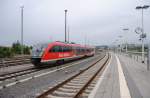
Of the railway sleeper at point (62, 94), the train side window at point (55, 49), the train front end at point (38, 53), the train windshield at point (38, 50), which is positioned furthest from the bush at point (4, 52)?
the railway sleeper at point (62, 94)

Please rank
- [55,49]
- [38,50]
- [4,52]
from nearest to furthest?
[38,50], [55,49], [4,52]

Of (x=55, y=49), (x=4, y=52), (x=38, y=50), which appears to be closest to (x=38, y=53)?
(x=38, y=50)

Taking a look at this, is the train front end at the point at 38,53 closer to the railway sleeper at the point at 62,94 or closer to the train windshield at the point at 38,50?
the train windshield at the point at 38,50

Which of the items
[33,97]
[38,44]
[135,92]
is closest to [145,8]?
[38,44]

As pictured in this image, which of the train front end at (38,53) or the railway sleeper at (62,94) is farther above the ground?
the train front end at (38,53)

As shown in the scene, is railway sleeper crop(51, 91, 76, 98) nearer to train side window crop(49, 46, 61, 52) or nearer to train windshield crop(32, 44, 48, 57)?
train windshield crop(32, 44, 48, 57)

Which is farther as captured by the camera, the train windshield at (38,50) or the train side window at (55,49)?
the train side window at (55,49)

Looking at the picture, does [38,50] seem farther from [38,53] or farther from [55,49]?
[55,49]

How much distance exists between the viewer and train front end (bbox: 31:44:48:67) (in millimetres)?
23219

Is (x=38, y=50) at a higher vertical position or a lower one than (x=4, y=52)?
higher

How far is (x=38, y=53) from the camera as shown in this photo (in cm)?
2356

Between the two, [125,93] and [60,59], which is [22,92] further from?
[60,59]

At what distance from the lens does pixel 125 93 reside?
396 inches

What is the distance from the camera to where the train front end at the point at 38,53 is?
2322 cm
